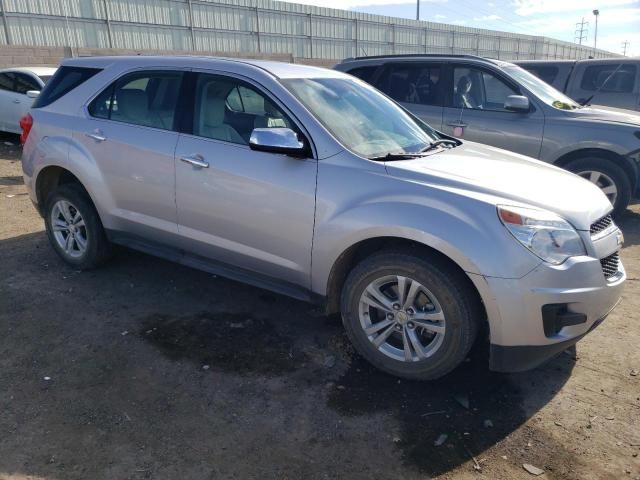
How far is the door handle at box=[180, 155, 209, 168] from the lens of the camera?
3.80 metres

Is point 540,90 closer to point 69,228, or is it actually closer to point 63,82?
point 63,82

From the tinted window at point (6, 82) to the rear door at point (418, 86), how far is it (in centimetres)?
760

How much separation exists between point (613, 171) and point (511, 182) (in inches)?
154

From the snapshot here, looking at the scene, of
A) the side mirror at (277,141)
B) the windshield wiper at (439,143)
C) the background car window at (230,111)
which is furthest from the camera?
the windshield wiper at (439,143)

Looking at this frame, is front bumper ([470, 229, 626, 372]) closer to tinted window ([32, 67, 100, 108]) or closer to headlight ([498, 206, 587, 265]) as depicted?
headlight ([498, 206, 587, 265])

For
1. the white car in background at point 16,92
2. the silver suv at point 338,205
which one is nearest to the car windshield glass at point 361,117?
the silver suv at point 338,205

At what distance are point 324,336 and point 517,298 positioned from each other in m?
1.49

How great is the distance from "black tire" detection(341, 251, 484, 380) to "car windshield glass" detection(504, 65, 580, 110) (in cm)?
448

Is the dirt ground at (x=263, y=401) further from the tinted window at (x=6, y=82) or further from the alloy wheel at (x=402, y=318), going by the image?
the tinted window at (x=6, y=82)

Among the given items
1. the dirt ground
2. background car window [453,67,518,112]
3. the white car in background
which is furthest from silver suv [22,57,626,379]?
the white car in background

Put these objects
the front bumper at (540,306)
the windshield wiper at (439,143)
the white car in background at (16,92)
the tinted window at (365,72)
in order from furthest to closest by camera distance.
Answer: the white car in background at (16,92) → the tinted window at (365,72) → the windshield wiper at (439,143) → the front bumper at (540,306)

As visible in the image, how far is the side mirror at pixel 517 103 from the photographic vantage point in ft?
20.6

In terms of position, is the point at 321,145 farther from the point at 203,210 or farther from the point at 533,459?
the point at 533,459

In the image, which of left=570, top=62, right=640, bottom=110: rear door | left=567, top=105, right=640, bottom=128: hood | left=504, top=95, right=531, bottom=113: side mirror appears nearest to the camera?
left=504, top=95, right=531, bottom=113: side mirror
